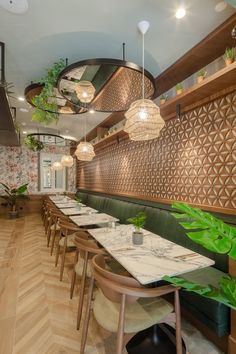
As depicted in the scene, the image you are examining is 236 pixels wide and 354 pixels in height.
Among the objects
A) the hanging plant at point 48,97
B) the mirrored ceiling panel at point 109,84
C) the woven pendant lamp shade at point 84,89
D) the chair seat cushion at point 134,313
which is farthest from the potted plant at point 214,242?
the hanging plant at point 48,97

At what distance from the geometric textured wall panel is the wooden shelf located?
0.11 metres

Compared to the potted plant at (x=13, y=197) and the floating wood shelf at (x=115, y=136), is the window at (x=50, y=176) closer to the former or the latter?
the potted plant at (x=13, y=197)

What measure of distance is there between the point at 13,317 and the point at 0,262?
5.75ft

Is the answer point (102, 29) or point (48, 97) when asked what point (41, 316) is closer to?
point (48, 97)

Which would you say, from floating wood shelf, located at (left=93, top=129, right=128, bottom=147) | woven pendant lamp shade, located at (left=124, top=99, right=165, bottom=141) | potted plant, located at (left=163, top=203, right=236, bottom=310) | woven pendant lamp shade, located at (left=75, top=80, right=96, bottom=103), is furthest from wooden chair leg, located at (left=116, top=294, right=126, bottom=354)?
floating wood shelf, located at (left=93, top=129, right=128, bottom=147)

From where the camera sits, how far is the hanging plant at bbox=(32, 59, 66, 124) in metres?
3.02

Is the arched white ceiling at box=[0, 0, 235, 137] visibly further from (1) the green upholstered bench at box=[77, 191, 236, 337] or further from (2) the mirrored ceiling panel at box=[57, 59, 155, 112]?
(1) the green upholstered bench at box=[77, 191, 236, 337]

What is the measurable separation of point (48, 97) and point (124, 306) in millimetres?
3314

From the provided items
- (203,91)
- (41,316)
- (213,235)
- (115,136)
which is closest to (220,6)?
(203,91)

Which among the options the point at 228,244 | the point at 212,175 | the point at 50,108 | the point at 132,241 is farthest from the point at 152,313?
the point at 50,108

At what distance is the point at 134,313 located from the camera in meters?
1.45

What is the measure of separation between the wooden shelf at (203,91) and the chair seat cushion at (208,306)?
205cm

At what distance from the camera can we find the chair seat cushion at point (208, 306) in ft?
5.56


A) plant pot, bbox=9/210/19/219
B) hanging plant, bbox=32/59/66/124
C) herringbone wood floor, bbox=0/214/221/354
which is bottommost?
plant pot, bbox=9/210/19/219
